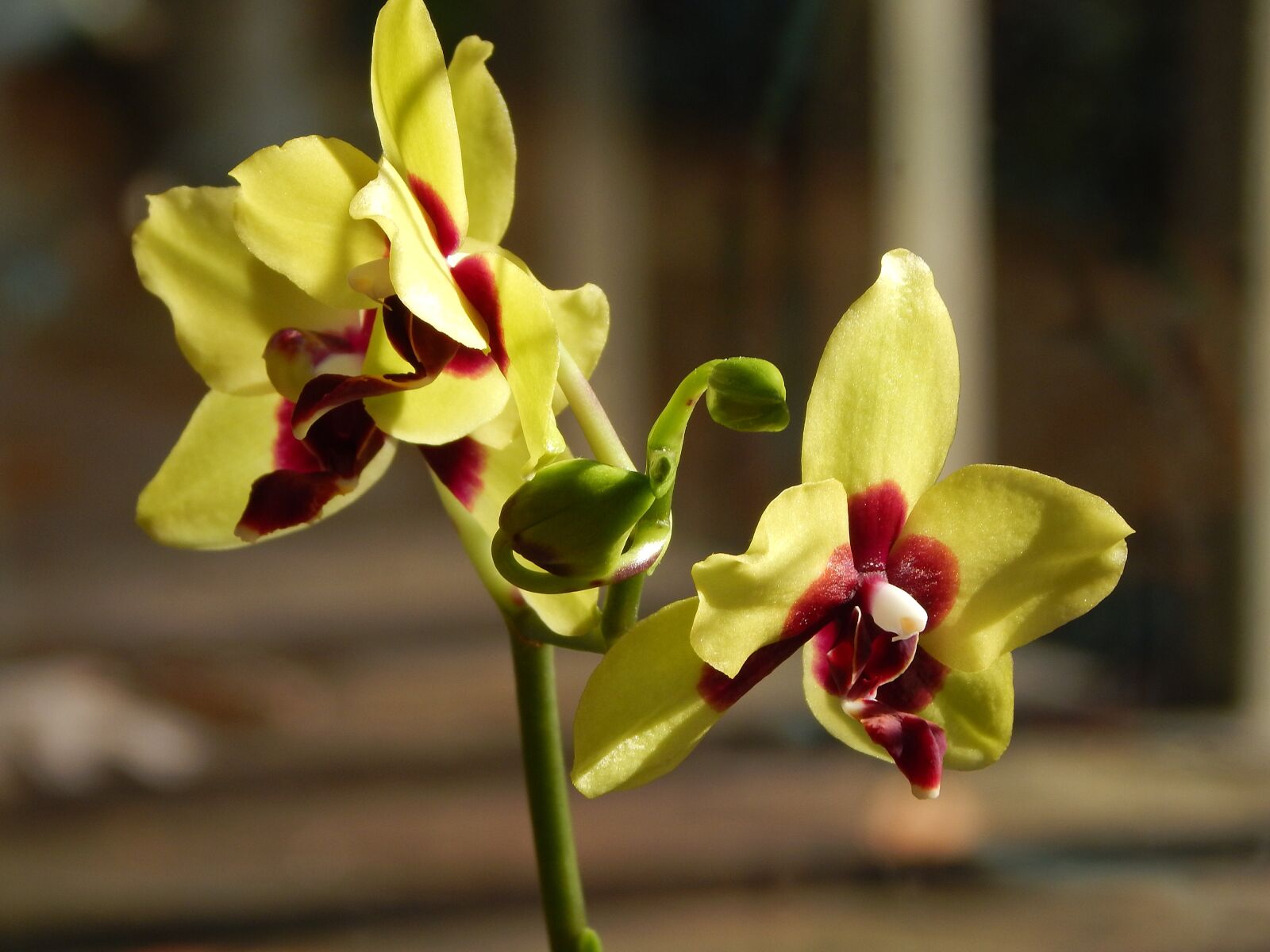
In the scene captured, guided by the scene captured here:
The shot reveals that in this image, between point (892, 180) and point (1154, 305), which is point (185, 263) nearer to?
point (1154, 305)

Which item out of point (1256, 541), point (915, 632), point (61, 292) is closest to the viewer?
point (915, 632)

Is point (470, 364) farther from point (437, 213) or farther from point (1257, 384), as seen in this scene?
point (1257, 384)

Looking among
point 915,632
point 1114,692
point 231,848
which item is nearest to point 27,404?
point 231,848

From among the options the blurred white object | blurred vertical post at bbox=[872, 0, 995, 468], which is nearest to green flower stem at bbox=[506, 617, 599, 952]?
blurred vertical post at bbox=[872, 0, 995, 468]

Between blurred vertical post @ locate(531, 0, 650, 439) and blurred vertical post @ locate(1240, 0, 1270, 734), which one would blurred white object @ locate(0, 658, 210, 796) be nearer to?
blurred vertical post @ locate(531, 0, 650, 439)

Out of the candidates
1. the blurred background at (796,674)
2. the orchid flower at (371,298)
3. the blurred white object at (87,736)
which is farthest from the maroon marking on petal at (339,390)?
the blurred white object at (87,736)

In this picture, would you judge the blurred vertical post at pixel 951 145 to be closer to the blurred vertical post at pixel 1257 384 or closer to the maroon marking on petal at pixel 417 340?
the blurred vertical post at pixel 1257 384
